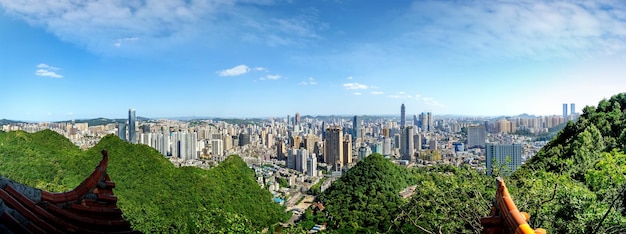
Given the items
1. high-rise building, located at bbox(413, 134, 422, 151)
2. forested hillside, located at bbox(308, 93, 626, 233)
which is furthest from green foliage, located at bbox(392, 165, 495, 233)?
high-rise building, located at bbox(413, 134, 422, 151)

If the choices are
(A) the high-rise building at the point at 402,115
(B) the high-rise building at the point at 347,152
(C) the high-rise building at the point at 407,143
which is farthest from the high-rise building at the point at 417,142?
(A) the high-rise building at the point at 402,115

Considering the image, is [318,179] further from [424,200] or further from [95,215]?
[95,215]

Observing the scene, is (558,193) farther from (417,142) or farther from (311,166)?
(417,142)

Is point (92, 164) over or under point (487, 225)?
under

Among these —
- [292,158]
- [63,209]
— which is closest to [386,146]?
[292,158]

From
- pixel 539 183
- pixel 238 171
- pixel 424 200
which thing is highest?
pixel 539 183

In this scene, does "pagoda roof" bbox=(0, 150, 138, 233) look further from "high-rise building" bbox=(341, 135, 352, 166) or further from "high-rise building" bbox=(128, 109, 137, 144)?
"high-rise building" bbox=(341, 135, 352, 166)

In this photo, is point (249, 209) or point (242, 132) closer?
point (249, 209)

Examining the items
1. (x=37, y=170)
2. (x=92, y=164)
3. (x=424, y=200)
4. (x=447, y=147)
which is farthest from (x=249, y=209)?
(x=447, y=147)
